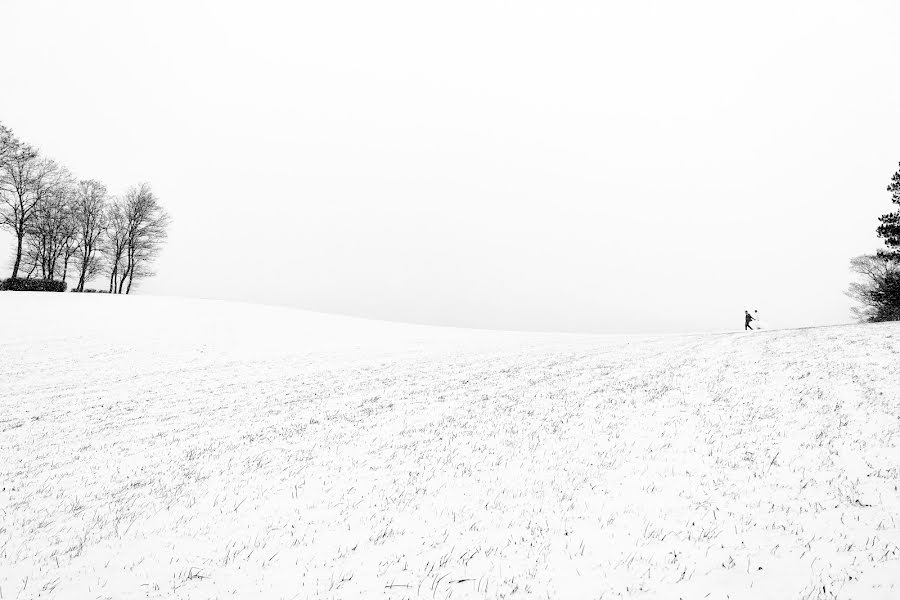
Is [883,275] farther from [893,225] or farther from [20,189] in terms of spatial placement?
[20,189]

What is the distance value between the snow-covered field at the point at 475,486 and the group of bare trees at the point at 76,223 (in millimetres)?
33223

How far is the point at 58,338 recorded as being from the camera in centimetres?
2720

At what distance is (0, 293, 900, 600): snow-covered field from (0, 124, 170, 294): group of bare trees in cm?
3322

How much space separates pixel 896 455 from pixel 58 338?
38994mm

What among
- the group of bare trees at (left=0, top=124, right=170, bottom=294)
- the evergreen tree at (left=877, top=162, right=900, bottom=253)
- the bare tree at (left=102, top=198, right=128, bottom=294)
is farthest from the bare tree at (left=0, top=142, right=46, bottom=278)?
the evergreen tree at (left=877, top=162, right=900, bottom=253)

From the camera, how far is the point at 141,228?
48531 millimetres

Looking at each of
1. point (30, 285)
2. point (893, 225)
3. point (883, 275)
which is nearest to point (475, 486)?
point (893, 225)

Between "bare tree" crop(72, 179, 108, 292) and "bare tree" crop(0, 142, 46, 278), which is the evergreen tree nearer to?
"bare tree" crop(0, 142, 46, 278)

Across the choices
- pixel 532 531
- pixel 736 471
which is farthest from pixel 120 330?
pixel 736 471

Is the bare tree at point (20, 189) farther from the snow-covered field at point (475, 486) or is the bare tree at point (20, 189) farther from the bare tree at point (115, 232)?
the snow-covered field at point (475, 486)

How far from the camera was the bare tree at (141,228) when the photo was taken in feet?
157

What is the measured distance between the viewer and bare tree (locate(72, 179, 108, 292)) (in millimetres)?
45500

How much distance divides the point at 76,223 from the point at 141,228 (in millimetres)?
5780

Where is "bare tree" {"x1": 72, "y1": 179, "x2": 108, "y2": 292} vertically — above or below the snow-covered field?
above
